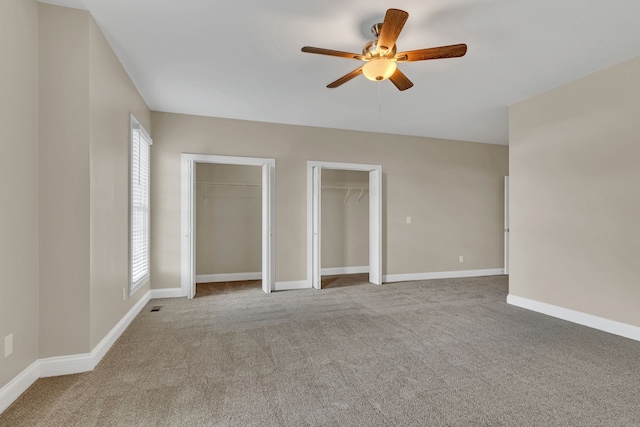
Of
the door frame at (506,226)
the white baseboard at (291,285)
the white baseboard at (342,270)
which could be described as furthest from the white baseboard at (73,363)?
the door frame at (506,226)

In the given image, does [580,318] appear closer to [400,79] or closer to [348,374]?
[348,374]

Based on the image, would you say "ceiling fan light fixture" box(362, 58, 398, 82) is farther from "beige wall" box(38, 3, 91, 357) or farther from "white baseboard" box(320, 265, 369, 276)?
"white baseboard" box(320, 265, 369, 276)

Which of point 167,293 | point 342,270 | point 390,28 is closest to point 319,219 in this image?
point 342,270

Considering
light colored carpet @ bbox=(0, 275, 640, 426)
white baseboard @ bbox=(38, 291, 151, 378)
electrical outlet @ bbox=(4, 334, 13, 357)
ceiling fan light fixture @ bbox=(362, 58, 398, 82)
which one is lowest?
light colored carpet @ bbox=(0, 275, 640, 426)

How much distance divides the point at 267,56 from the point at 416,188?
3.84 meters

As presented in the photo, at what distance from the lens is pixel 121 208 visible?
124 inches

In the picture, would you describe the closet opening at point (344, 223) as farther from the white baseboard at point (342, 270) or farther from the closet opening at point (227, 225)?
the closet opening at point (227, 225)

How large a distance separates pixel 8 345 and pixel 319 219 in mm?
3761

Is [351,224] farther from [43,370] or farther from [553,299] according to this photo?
[43,370]

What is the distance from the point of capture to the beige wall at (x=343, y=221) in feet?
21.0

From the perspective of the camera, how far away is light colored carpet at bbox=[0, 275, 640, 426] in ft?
6.01

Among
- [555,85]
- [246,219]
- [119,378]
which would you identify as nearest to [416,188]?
[555,85]

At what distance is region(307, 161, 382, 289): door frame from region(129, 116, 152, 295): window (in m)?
2.36

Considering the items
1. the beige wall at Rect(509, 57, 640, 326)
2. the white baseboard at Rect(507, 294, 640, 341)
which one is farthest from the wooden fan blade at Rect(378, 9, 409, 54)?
the white baseboard at Rect(507, 294, 640, 341)
